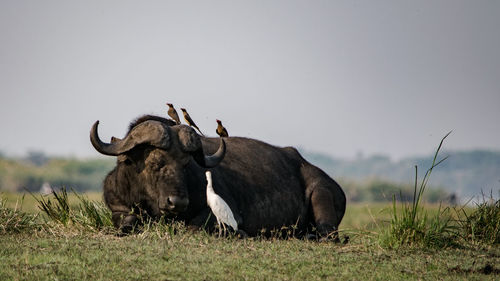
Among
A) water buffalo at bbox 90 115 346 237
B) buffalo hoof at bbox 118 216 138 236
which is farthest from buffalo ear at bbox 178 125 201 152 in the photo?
buffalo hoof at bbox 118 216 138 236

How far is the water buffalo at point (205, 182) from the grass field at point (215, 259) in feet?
1.25

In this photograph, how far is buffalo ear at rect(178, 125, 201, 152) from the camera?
968 centimetres

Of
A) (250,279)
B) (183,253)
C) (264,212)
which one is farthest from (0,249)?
(264,212)

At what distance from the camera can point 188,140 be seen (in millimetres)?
9711

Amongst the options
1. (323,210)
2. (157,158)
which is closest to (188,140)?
(157,158)

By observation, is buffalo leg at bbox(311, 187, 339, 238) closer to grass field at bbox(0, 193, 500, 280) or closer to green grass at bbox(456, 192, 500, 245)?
grass field at bbox(0, 193, 500, 280)

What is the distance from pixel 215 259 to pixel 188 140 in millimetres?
2069

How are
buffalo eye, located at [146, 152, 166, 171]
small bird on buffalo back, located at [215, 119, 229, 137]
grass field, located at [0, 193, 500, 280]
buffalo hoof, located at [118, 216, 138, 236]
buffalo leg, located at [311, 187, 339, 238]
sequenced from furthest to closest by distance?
small bird on buffalo back, located at [215, 119, 229, 137] < buffalo leg, located at [311, 187, 339, 238] < buffalo hoof, located at [118, 216, 138, 236] < buffalo eye, located at [146, 152, 166, 171] < grass field, located at [0, 193, 500, 280]

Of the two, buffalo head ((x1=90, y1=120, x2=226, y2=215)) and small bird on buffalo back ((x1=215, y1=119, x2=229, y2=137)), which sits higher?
small bird on buffalo back ((x1=215, y1=119, x2=229, y2=137))

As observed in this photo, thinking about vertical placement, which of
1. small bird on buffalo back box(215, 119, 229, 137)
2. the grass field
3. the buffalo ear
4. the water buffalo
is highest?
small bird on buffalo back box(215, 119, 229, 137)

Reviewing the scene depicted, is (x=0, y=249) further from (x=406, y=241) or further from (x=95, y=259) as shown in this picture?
(x=406, y=241)

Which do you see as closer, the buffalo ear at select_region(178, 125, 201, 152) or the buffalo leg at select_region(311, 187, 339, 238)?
the buffalo ear at select_region(178, 125, 201, 152)

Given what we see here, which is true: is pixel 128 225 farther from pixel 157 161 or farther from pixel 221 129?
pixel 221 129

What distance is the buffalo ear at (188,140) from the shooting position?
9680 mm
